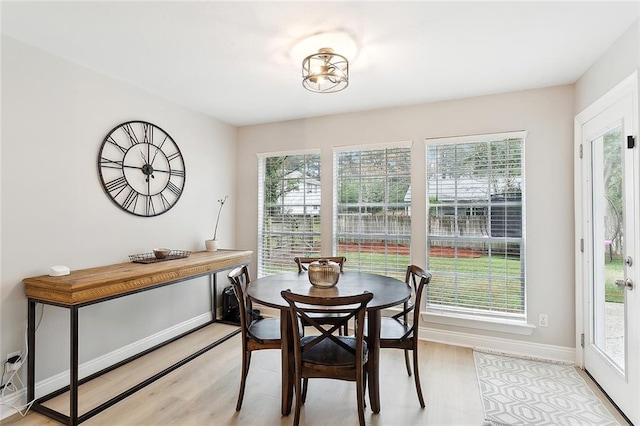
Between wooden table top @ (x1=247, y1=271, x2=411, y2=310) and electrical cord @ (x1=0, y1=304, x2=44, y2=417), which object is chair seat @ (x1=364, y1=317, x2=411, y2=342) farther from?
electrical cord @ (x1=0, y1=304, x2=44, y2=417)

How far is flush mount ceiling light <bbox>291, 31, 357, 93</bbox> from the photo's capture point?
221 cm

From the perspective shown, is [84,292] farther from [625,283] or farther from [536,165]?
[536,165]

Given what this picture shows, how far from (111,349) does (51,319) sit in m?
0.61

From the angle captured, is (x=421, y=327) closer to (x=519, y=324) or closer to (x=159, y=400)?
(x=519, y=324)

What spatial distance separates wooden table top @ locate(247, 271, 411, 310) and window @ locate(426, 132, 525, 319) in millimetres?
1117

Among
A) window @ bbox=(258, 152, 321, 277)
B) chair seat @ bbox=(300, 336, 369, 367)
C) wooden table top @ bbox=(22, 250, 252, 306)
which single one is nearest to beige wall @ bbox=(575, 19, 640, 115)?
chair seat @ bbox=(300, 336, 369, 367)

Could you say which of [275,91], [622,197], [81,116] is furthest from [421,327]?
[81,116]

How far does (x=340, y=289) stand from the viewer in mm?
2348

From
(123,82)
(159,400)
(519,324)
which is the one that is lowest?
(159,400)

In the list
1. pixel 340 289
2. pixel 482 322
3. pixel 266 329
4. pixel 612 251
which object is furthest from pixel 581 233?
pixel 266 329

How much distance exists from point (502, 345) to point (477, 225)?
1.20 meters

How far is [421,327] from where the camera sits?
11.5 ft

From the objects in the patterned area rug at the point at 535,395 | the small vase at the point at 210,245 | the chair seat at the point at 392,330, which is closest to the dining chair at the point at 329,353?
the chair seat at the point at 392,330

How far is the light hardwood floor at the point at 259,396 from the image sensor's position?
6.99 feet
